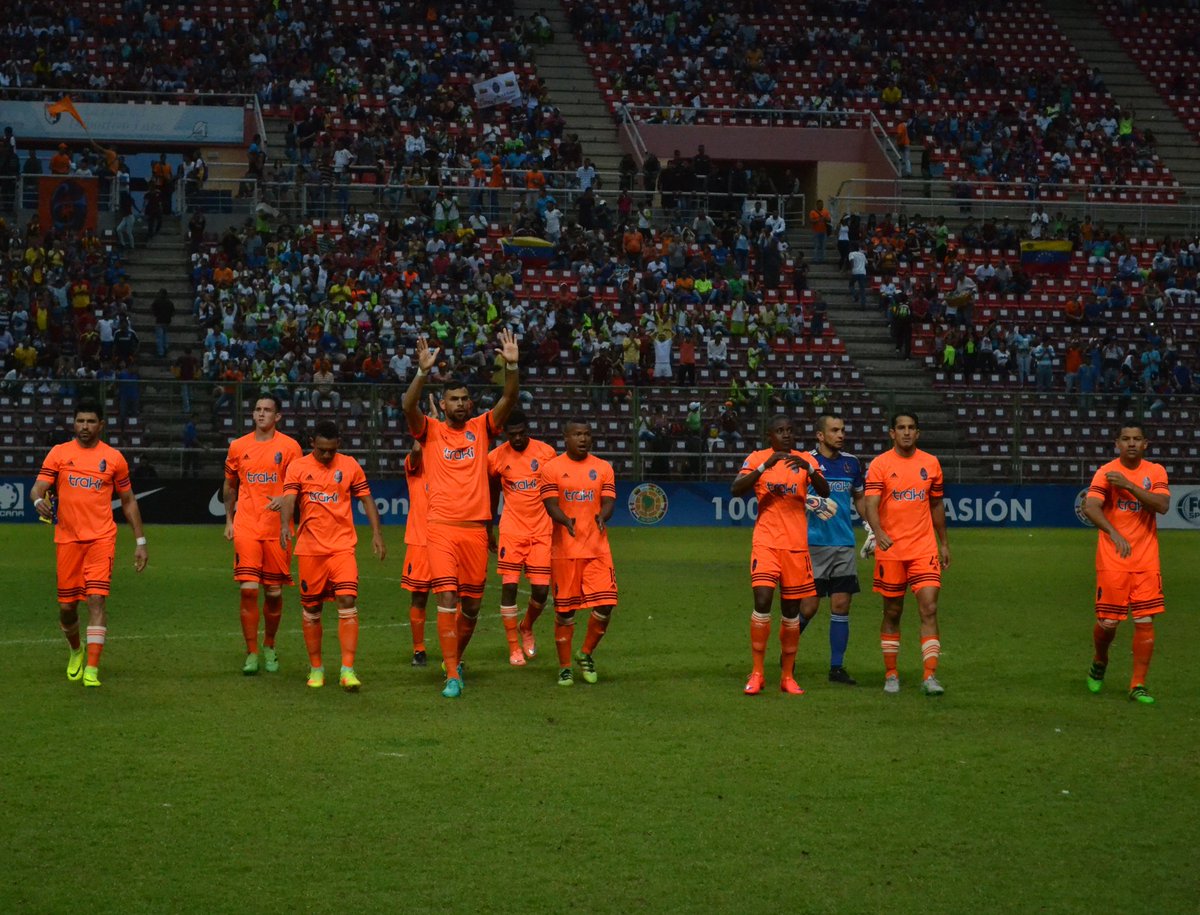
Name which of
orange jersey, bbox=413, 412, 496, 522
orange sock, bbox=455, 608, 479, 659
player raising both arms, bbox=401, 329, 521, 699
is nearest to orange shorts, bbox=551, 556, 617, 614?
orange sock, bbox=455, 608, 479, 659

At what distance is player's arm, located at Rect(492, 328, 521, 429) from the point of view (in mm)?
11773

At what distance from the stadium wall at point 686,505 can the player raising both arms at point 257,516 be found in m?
17.5

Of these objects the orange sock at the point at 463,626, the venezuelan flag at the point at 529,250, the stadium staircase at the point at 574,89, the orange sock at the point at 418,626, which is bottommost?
the orange sock at the point at 418,626

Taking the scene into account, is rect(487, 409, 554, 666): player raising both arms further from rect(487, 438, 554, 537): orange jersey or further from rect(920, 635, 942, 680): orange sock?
rect(920, 635, 942, 680): orange sock

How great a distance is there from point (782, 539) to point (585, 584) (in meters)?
1.85

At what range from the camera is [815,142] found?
49.4m

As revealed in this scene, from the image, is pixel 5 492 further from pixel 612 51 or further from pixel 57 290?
pixel 612 51

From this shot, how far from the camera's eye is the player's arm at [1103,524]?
40.4 ft

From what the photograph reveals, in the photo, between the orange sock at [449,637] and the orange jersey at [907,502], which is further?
the orange jersey at [907,502]

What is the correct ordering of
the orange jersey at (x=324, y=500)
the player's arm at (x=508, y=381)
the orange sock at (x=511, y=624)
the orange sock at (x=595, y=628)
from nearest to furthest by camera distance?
1. the player's arm at (x=508, y=381)
2. the orange jersey at (x=324, y=500)
3. the orange sock at (x=595, y=628)
4. the orange sock at (x=511, y=624)

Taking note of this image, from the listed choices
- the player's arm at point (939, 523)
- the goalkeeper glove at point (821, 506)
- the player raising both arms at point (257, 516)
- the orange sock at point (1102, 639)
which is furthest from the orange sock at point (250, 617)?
the orange sock at point (1102, 639)

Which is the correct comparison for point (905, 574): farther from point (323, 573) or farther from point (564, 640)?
point (323, 573)

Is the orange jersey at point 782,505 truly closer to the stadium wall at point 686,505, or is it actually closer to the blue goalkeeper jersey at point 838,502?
the blue goalkeeper jersey at point 838,502

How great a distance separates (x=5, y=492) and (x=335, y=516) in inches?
820
